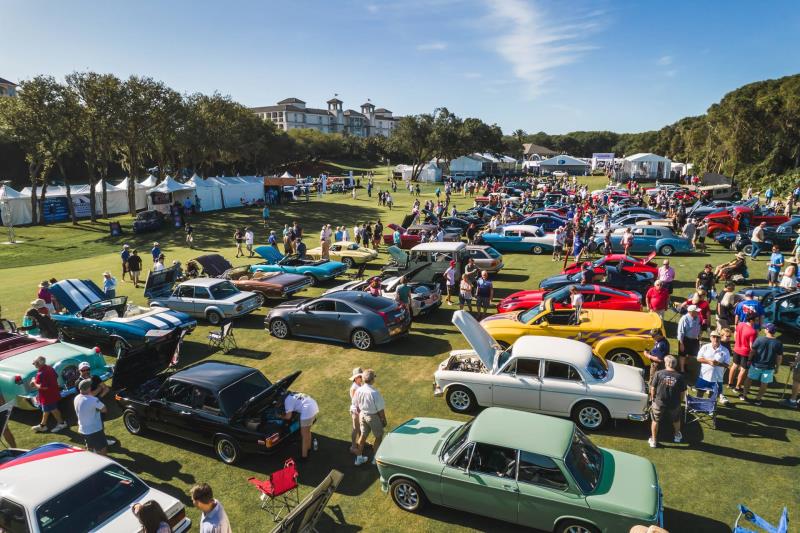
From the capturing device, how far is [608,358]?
10.3 metres

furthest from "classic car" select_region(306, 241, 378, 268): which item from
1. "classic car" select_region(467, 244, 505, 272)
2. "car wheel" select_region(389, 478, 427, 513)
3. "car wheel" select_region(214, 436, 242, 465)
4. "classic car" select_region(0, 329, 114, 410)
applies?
"car wheel" select_region(389, 478, 427, 513)

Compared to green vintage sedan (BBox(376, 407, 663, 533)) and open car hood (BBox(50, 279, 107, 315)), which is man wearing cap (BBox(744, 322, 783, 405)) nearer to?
green vintage sedan (BBox(376, 407, 663, 533))

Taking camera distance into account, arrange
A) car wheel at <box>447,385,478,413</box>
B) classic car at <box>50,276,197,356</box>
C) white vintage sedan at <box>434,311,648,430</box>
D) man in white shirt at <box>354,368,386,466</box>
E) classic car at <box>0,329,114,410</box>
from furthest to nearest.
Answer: classic car at <box>50,276,197,356</box>, classic car at <box>0,329,114,410</box>, car wheel at <box>447,385,478,413</box>, white vintage sedan at <box>434,311,648,430</box>, man in white shirt at <box>354,368,386,466</box>

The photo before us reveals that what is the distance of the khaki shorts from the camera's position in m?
7.57

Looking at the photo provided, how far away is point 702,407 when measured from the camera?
27.0 ft

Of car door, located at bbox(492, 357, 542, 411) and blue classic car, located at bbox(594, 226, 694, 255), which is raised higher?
blue classic car, located at bbox(594, 226, 694, 255)

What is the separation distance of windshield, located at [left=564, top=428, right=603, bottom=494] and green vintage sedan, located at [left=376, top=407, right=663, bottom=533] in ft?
0.04

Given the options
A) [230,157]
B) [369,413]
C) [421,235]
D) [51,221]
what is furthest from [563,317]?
[230,157]

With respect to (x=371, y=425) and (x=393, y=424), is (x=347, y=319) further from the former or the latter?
(x=371, y=425)

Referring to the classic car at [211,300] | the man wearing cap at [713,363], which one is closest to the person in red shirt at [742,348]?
the man wearing cap at [713,363]

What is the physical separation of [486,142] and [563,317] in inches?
3002

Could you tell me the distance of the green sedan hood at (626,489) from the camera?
5438mm

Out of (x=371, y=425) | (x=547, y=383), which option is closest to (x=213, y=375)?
(x=371, y=425)

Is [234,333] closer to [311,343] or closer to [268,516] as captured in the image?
[311,343]
